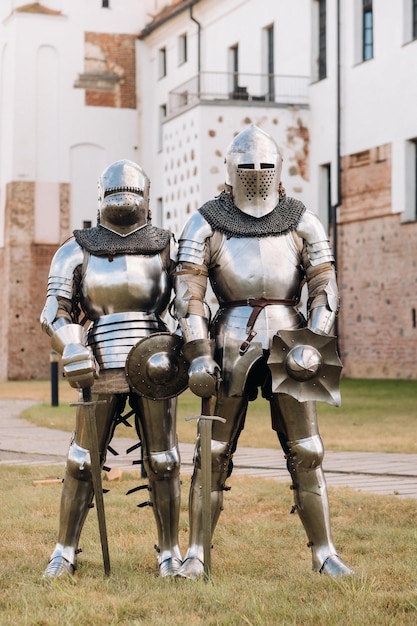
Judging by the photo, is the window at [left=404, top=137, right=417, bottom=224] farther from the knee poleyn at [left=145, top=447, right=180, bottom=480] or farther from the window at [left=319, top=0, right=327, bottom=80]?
the knee poleyn at [left=145, top=447, right=180, bottom=480]

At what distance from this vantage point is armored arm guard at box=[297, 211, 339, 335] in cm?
622

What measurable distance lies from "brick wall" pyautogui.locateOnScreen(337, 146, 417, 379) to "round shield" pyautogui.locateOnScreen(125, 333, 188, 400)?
1999cm

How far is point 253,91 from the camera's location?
103ft

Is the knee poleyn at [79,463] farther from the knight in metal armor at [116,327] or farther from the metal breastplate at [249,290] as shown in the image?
the metal breastplate at [249,290]

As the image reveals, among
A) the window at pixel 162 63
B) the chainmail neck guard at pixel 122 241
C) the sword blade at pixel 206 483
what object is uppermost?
the window at pixel 162 63

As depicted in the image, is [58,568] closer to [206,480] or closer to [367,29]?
[206,480]

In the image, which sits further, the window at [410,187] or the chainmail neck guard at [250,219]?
the window at [410,187]

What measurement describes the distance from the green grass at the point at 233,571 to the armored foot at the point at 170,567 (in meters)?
0.06

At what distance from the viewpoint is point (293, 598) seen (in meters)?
5.41

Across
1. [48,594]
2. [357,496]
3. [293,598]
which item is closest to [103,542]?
[48,594]

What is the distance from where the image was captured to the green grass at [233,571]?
5152 mm

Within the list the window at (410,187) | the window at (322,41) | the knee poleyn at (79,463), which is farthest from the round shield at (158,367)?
the window at (322,41)

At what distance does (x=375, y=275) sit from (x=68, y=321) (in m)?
21.4

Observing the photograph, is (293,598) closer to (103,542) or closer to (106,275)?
(103,542)
